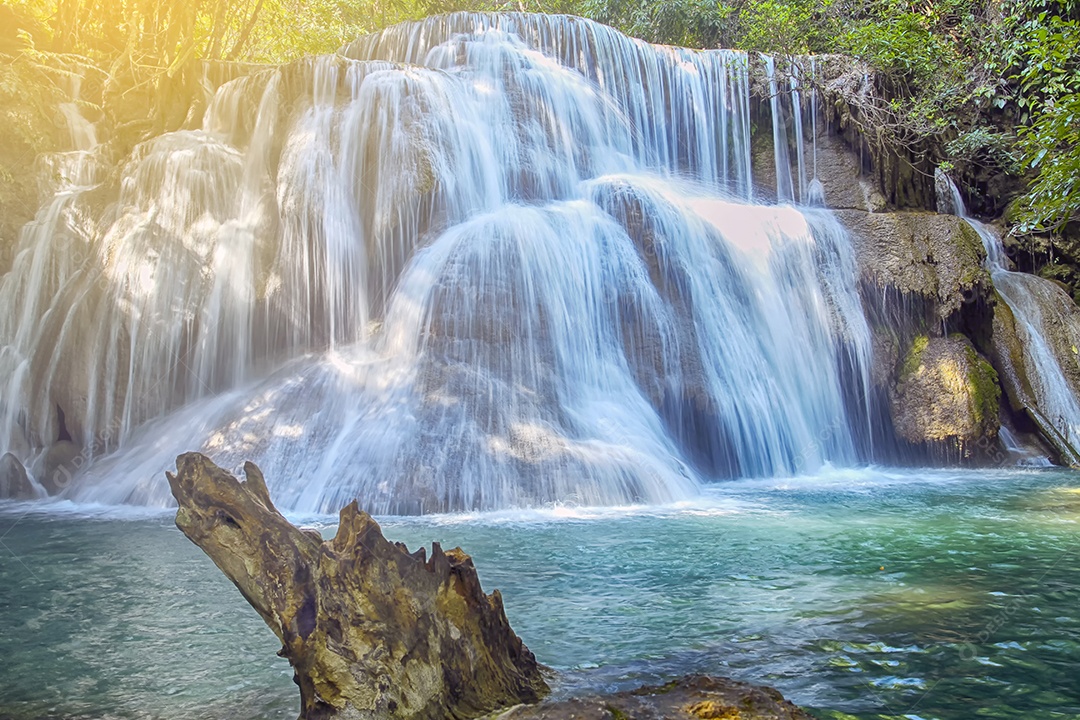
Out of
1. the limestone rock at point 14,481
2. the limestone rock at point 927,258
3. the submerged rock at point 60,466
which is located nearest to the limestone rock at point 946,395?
the limestone rock at point 927,258

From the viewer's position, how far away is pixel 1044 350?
43.1 feet

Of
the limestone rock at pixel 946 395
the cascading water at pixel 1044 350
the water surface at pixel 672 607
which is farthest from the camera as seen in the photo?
the cascading water at pixel 1044 350

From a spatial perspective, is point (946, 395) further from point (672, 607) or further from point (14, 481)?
point (14, 481)

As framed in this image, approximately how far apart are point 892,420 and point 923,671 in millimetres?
9395

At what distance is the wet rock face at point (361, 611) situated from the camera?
285 centimetres

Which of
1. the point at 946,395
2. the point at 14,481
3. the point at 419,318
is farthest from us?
the point at 946,395

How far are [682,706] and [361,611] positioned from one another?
1.14 m

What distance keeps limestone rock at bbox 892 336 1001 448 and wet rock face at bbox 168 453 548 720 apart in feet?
33.8

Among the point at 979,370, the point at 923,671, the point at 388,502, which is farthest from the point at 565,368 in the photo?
the point at 923,671

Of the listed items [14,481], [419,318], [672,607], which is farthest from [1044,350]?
[14,481]

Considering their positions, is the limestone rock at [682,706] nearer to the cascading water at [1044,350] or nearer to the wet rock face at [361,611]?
the wet rock face at [361,611]

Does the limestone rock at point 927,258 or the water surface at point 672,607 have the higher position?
the limestone rock at point 927,258

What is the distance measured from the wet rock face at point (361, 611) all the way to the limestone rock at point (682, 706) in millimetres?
239

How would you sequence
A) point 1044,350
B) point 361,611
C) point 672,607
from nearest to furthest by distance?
point 361,611 < point 672,607 < point 1044,350
